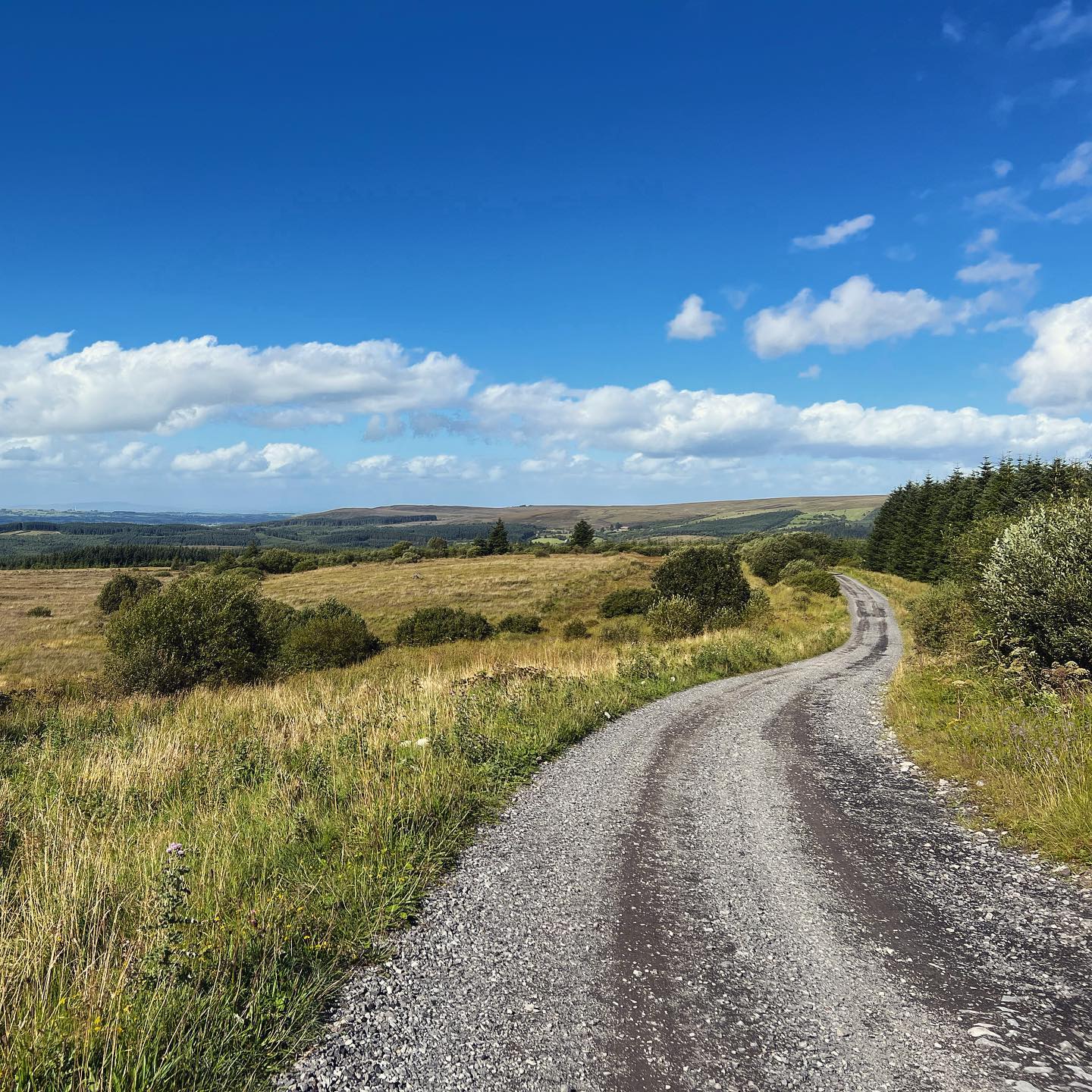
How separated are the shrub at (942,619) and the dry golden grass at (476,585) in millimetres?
29731

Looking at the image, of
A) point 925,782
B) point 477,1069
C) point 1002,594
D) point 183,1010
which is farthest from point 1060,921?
point 1002,594

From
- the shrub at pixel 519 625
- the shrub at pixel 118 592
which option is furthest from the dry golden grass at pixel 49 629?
the shrub at pixel 519 625

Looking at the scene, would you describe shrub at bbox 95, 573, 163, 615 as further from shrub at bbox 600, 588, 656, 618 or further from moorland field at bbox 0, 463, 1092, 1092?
shrub at bbox 600, 588, 656, 618

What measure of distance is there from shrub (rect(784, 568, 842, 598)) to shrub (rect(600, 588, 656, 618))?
18276 mm

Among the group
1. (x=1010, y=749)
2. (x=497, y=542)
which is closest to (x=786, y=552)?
(x=497, y=542)

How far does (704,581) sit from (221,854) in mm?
39573

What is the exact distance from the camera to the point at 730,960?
16.8ft

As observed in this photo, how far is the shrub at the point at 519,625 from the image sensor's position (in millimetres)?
49537

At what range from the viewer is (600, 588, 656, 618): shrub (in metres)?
53.6

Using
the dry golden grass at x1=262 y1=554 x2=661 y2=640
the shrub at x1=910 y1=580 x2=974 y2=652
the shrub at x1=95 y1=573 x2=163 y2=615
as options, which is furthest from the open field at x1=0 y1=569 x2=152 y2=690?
the shrub at x1=910 y1=580 x2=974 y2=652

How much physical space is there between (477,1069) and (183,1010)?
6.23 ft

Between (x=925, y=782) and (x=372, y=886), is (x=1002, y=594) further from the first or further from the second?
(x=372, y=886)

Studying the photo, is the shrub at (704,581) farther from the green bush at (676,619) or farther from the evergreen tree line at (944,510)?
the evergreen tree line at (944,510)

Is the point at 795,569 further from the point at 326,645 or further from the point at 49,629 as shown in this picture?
the point at 49,629
